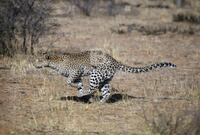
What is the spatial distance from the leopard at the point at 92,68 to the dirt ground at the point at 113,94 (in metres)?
0.33

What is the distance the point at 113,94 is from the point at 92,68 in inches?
54.1

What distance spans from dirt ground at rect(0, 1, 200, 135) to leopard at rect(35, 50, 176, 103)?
1.09 feet

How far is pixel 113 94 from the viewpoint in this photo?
1366 cm

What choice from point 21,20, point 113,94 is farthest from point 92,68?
point 21,20

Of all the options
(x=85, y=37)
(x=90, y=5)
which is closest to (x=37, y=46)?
(x=85, y=37)

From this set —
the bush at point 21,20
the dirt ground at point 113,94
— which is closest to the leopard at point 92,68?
the dirt ground at point 113,94

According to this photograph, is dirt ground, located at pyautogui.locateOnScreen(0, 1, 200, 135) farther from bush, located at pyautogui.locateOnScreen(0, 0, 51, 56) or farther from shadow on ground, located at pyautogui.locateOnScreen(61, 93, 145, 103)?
bush, located at pyautogui.locateOnScreen(0, 0, 51, 56)

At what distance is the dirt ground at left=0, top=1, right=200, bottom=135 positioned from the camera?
10555mm

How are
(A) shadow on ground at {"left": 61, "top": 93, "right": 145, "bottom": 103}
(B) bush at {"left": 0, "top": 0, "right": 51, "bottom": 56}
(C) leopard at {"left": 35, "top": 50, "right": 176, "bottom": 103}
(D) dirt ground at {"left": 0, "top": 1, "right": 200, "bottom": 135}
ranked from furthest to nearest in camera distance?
(B) bush at {"left": 0, "top": 0, "right": 51, "bottom": 56}
(A) shadow on ground at {"left": 61, "top": 93, "right": 145, "bottom": 103}
(C) leopard at {"left": 35, "top": 50, "right": 176, "bottom": 103}
(D) dirt ground at {"left": 0, "top": 1, "right": 200, "bottom": 135}

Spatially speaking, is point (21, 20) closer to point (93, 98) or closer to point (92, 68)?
point (93, 98)

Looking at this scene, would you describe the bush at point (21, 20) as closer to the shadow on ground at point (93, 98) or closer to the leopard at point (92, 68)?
the leopard at point (92, 68)

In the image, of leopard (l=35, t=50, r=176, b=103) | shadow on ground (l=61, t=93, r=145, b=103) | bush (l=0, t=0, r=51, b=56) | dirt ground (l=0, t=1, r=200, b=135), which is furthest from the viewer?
bush (l=0, t=0, r=51, b=56)

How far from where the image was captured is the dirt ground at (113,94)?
10555 millimetres

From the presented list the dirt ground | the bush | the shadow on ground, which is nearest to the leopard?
the shadow on ground
